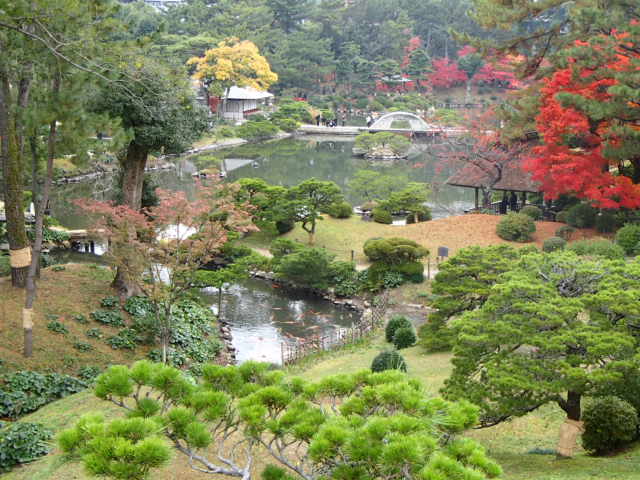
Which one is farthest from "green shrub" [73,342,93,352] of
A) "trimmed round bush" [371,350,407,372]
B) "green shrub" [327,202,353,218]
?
"green shrub" [327,202,353,218]

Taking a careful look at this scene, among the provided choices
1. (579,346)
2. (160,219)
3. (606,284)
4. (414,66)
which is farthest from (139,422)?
(414,66)

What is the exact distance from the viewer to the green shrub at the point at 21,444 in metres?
9.41

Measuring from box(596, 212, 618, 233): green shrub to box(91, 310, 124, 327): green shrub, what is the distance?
625 inches

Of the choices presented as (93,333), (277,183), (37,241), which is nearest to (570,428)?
(37,241)

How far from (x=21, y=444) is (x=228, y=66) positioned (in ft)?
157

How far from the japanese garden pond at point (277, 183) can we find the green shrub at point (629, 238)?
8.33m

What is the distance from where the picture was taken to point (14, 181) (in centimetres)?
1493

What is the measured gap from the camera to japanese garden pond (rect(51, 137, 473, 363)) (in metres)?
19.8

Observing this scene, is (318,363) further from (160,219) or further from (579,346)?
(579,346)

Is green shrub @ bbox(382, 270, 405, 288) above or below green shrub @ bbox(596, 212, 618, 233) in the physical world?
below

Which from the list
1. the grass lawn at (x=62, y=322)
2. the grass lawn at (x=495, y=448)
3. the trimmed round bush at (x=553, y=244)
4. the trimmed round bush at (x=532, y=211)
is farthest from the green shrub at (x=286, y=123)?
the grass lawn at (x=495, y=448)

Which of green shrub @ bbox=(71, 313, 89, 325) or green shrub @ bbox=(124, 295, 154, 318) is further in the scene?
green shrub @ bbox=(124, 295, 154, 318)

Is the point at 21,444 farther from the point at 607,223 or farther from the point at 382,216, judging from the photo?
the point at 382,216

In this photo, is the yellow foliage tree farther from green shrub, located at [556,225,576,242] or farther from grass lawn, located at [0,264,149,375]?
grass lawn, located at [0,264,149,375]
